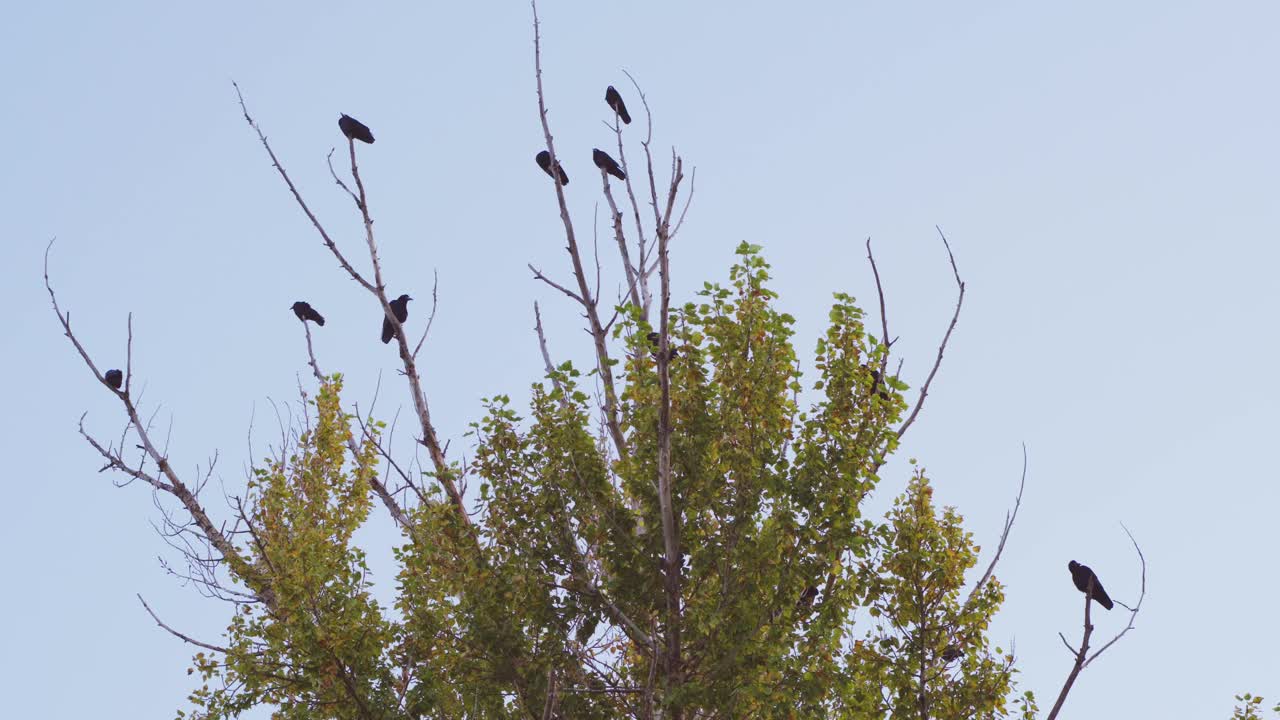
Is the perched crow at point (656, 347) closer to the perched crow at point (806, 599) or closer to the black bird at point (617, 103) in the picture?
the perched crow at point (806, 599)

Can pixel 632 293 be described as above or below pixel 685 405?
above

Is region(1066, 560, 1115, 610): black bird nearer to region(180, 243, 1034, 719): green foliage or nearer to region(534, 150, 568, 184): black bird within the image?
region(180, 243, 1034, 719): green foliage

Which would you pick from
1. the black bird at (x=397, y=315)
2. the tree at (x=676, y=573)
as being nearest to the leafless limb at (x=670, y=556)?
the tree at (x=676, y=573)

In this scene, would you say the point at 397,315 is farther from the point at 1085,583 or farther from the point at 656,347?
the point at 1085,583

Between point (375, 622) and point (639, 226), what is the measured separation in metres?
3.34

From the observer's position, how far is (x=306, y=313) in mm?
11320

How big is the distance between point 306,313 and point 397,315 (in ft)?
4.29

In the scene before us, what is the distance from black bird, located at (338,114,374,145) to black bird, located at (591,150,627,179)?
1.91 meters

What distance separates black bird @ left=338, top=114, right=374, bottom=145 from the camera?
400 inches

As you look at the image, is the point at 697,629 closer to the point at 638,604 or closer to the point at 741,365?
the point at 638,604

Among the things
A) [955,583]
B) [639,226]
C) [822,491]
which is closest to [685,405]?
[822,491]

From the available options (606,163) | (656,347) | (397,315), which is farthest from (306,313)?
(656,347)

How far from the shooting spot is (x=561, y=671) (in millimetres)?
6973

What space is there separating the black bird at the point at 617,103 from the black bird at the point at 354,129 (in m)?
2.08
